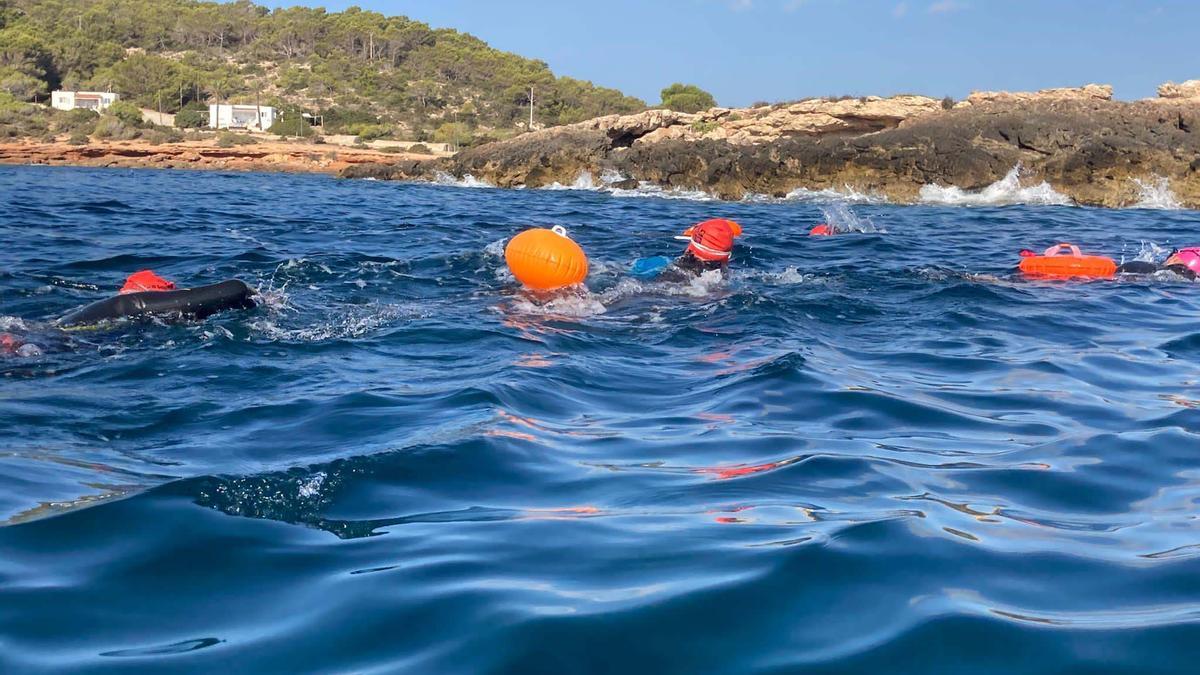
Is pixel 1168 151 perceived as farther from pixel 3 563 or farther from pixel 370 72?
pixel 370 72

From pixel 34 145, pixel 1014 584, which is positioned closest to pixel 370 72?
pixel 34 145

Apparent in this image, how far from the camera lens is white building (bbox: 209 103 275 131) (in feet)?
202

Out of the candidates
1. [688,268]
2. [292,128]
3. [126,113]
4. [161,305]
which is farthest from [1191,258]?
[126,113]

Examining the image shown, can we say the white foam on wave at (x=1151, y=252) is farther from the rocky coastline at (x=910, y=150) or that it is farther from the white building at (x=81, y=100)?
the white building at (x=81, y=100)

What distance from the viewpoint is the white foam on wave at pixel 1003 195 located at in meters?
24.4

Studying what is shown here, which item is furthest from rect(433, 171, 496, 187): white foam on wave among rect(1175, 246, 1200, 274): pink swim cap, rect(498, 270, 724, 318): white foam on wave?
rect(1175, 246, 1200, 274): pink swim cap

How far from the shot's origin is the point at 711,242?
10609 millimetres

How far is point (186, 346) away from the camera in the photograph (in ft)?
23.7

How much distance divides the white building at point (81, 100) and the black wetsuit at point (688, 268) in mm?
59175

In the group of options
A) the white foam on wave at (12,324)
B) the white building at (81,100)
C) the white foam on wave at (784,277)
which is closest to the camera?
the white foam on wave at (12,324)

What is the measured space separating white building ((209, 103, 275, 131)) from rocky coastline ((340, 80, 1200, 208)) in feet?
103

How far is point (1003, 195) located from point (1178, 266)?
14636 millimetres

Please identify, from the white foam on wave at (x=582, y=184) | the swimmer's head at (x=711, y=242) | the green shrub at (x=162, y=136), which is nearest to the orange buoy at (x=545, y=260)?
the swimmer's head at (x=711, y=242)

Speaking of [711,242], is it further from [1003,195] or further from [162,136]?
[162,136]
